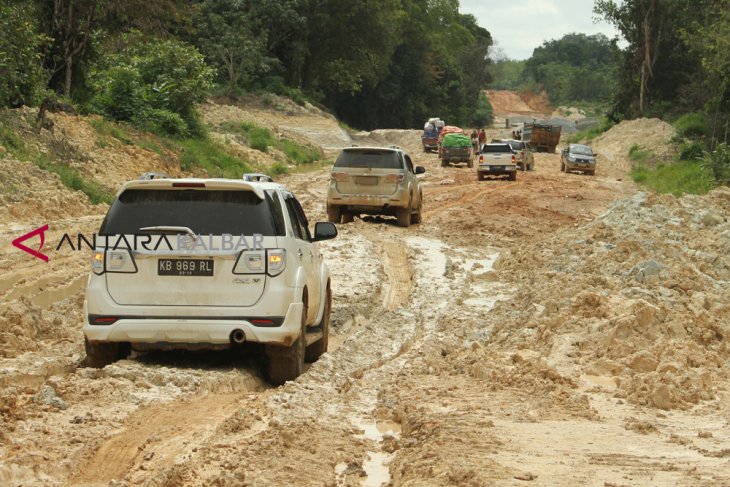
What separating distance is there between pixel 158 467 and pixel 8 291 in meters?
8.77

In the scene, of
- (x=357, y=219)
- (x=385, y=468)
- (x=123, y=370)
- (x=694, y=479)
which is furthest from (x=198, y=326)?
(x=357, y=219)

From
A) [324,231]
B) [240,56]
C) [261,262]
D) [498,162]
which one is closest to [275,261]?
[261,262]

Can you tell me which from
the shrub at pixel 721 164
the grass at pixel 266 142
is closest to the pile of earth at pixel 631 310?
the shrub at pixel 721 164

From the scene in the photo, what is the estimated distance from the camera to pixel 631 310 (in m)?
10.7

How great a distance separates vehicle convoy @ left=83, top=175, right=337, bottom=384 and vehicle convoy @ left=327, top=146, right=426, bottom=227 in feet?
45.8

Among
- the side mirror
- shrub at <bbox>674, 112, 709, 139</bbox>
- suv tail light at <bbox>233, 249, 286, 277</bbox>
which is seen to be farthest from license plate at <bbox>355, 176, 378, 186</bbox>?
shrub at <bbox>674, 112, 709, 139</bbox>

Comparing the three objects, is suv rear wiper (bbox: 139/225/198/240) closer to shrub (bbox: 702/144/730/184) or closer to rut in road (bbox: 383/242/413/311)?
rut in road (bbox: 383/242/413/311)

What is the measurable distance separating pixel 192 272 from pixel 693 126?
50.8 metres

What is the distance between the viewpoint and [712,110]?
4675cm

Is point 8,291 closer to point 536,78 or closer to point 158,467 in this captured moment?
point 158,467

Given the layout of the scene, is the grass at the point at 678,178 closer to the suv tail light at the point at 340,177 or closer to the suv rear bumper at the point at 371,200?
the suv rear bumper at the point at 371,200

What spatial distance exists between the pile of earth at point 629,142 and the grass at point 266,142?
14.5 meters

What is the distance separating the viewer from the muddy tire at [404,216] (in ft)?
75.9

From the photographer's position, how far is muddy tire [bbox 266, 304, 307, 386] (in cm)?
892
